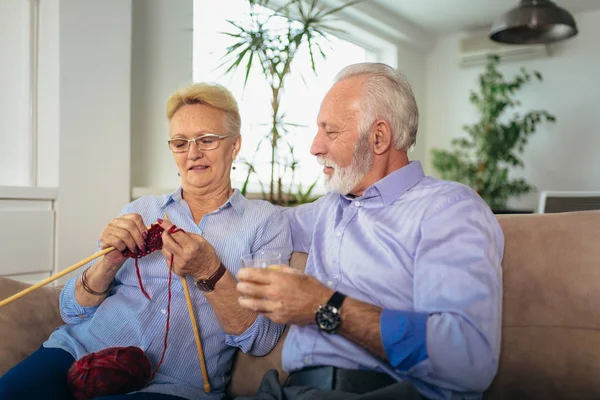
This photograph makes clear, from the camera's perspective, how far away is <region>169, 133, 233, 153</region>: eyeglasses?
1.77m

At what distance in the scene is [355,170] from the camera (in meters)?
1.58

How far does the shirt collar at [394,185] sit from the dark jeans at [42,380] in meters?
0.75

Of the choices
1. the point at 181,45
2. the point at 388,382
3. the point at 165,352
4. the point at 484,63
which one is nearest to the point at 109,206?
the point at 181,45

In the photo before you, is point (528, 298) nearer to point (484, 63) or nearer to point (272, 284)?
point (272, 284)

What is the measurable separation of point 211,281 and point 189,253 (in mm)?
114

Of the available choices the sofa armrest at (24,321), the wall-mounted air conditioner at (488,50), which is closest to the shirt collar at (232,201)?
the sofa armrest at (24,321)

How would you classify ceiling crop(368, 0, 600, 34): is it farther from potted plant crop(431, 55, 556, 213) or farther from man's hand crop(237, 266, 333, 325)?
man's hand crop(237, 266, 333, 325)

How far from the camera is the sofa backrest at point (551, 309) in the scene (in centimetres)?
129

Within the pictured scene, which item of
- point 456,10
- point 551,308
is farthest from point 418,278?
point 456,10

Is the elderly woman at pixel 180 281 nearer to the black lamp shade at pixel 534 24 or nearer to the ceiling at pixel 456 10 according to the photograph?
the black lamp shade at pixel 534 24

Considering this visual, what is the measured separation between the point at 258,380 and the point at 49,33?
1846 millimetres

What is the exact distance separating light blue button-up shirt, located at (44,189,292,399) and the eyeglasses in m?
0.18

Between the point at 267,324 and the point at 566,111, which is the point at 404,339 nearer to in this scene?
the point at 267,324

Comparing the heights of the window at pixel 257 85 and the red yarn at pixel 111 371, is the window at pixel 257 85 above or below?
above
